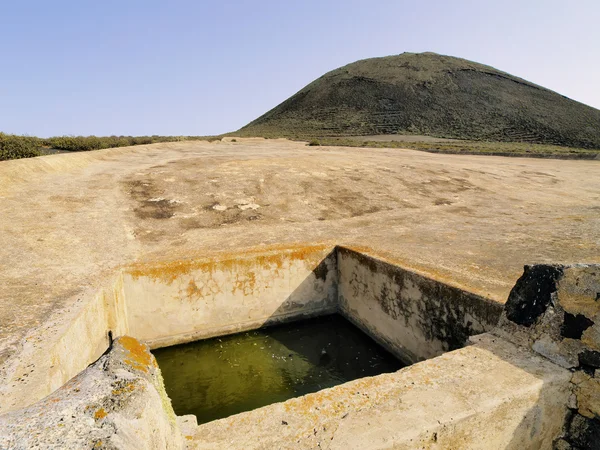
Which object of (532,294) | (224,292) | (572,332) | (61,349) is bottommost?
(224,292)

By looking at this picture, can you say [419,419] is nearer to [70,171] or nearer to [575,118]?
[70,171]

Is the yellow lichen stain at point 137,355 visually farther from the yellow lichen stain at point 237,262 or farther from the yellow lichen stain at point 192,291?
the yellow lichen stain at point 192,291

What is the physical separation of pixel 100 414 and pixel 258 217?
22.9 feet

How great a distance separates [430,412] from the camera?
2.25 metres

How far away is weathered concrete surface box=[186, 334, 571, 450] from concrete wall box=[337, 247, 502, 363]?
4.10ft

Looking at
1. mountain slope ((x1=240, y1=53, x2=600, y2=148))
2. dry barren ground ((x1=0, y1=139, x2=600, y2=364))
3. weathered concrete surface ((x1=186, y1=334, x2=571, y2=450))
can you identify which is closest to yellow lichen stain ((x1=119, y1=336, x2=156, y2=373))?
weathered concrete surface ((x1=186, y1=334, x2=571, y2=450))

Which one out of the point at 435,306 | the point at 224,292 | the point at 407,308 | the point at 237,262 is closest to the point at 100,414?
the point at 435,306

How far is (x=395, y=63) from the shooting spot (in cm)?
8294

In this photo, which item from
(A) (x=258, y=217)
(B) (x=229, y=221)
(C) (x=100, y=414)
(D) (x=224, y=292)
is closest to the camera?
(C) (x=100, y=414)

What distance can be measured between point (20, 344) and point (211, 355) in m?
3.28

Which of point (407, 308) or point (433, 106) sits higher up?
point (433, 106)

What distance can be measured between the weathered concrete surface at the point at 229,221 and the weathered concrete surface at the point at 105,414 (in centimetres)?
132

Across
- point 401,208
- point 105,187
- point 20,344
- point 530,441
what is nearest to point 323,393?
point 530,441

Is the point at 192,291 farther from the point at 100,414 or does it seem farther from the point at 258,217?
the point at 100,414
